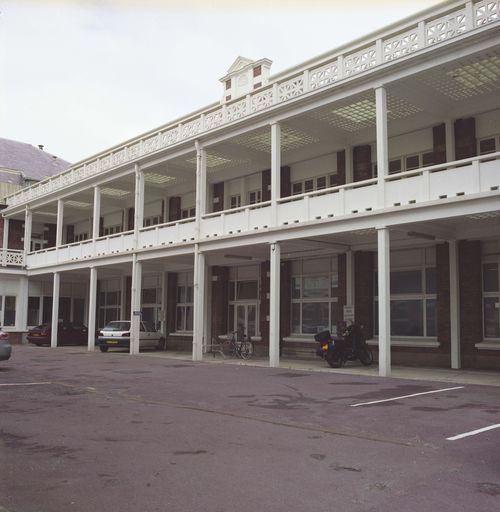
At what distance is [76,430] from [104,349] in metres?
19.2

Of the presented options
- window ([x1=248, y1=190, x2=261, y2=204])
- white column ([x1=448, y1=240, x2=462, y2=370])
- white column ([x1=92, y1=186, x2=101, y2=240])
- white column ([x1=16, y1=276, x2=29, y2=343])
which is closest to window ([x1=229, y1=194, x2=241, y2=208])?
window ([x1=248, y1=190, x2=261, y2=204])

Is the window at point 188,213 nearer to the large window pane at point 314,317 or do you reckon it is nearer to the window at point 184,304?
the window at point 184,304

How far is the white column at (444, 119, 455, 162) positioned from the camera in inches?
693

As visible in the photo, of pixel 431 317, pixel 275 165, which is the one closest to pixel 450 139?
pixel 275 165

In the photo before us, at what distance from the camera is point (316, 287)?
22391 mm

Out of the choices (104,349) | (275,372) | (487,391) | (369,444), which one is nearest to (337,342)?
(275,372)

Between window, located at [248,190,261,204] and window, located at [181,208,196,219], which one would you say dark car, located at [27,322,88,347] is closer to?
window, located at [181,208,196,219]

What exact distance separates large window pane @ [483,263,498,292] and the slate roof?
31842mm

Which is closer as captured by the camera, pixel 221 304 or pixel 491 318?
pixel 491 318

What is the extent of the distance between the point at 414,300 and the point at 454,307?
1889 millimetres

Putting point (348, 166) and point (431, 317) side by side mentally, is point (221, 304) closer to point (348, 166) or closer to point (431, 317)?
point (348, 166)

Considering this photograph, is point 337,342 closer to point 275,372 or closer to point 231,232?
point 275,372

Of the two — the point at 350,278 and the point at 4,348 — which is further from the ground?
the point at 350,278

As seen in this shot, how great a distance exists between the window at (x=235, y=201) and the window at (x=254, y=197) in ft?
2.17
